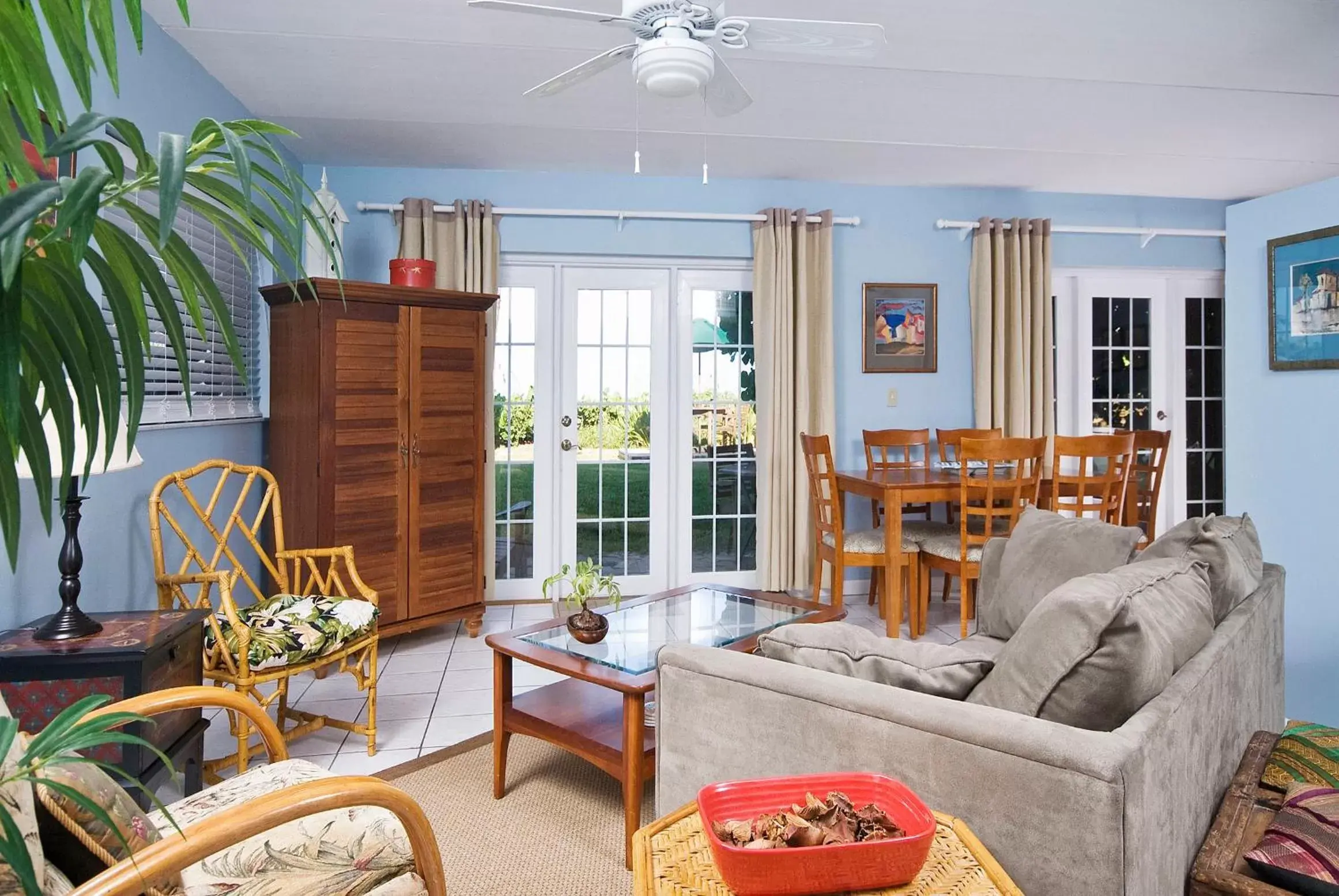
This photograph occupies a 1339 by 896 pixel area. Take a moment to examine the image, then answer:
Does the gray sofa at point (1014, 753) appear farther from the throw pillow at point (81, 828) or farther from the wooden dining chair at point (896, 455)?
the wooden dining chair at point (896, 455)

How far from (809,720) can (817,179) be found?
415 centimetres

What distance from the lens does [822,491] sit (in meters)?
4.66

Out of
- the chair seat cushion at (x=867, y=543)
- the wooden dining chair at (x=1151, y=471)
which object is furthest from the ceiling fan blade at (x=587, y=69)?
the wooden dining chair at (x=1151, y=471)

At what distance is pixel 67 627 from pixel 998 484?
3537mm

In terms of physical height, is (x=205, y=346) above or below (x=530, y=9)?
below

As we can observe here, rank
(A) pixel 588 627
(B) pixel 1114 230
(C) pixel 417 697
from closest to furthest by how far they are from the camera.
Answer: (A) pixel 588 627
(C) pixel 417 697
(B) pixel 1114 230

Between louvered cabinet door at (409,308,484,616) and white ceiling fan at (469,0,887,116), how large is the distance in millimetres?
1774

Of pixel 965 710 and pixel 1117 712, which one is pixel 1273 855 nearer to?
pixel 1117 712

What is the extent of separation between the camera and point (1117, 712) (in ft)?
4.08

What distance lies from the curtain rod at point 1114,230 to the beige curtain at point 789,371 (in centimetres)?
80

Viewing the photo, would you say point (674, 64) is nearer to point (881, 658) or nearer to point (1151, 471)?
point (881, 658)

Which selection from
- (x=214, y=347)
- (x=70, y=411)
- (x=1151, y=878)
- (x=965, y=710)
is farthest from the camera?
(x=214, y=347)

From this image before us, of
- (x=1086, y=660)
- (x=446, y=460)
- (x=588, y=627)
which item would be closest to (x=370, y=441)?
(x=446, y=460)

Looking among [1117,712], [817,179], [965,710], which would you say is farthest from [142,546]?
[817,179]
